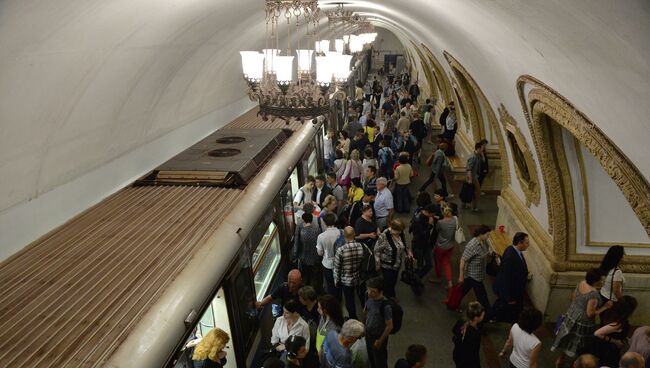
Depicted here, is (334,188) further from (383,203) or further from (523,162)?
(523,162)

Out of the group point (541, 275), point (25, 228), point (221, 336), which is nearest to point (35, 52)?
point (25, 228)

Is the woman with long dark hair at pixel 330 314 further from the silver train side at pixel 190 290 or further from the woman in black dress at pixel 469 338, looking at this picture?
the woman in black dress at pixel 469 338

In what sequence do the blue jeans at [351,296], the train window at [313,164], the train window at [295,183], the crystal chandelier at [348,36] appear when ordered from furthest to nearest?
the train window at [313,164]
the crystal chandelier at [348,36]
the train window at [295,183]
the blue jeans at [351,296]

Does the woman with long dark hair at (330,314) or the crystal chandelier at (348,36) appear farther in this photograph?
the crystal chandelier at (348,36)

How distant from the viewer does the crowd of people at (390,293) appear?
12.3 ft

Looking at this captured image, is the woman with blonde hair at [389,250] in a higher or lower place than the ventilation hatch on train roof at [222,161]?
lower

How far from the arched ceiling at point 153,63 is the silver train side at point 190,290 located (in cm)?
170

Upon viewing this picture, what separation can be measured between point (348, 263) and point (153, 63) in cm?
325

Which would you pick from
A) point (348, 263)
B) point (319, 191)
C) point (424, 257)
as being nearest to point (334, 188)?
point (319, 191)

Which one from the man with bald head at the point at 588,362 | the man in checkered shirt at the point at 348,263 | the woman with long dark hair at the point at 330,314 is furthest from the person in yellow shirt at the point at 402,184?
the man with bald head at the point at 588,362

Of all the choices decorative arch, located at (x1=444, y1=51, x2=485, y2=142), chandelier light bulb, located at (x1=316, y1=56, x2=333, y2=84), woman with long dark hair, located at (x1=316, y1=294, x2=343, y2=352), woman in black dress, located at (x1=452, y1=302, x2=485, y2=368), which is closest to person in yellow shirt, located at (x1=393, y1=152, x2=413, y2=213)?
decorative arch, located at (x1=444, y1=51, x2=485, y2=142)

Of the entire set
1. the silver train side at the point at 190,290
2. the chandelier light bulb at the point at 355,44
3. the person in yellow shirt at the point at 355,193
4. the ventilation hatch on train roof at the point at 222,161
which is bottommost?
the person in yellow shirt at the point at 355,193

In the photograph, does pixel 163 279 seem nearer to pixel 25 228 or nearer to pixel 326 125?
pixel 25 228

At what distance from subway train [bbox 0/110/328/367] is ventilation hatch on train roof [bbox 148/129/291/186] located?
0.7 inches
